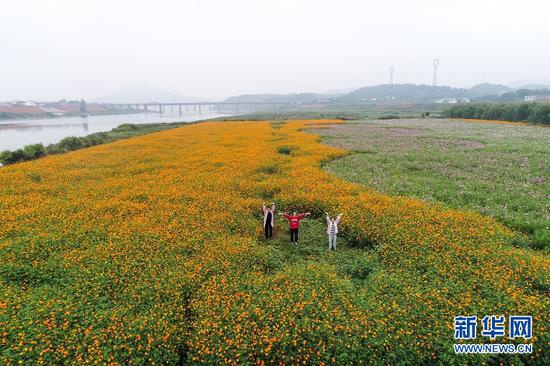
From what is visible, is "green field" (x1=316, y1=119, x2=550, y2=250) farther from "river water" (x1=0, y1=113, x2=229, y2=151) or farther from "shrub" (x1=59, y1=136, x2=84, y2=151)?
"river water" (x1=0, y1=113, x2=229, y2=151)

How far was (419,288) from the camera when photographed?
827 cm

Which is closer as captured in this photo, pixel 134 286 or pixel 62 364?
pixel 62 364

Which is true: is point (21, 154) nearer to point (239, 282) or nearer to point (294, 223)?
point (294, 223)

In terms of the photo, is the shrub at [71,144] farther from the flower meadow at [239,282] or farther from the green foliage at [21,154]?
the flower meadow at [239,282]

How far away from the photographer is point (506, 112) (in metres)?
59.4

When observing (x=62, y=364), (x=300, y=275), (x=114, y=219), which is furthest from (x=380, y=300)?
(x=114, y=219)

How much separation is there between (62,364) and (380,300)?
277 inches

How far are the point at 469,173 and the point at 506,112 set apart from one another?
171 feet

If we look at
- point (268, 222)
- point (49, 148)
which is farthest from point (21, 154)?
point (268, 222)

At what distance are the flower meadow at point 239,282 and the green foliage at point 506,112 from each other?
2147 inches

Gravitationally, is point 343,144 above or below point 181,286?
above

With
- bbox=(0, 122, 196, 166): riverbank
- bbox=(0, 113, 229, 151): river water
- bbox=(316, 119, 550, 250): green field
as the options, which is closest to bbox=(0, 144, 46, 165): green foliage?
bbox=(0, 122, 196, 166): riverbank

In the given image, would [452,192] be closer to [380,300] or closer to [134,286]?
[380,300]

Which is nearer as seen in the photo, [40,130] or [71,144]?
[71,144]
